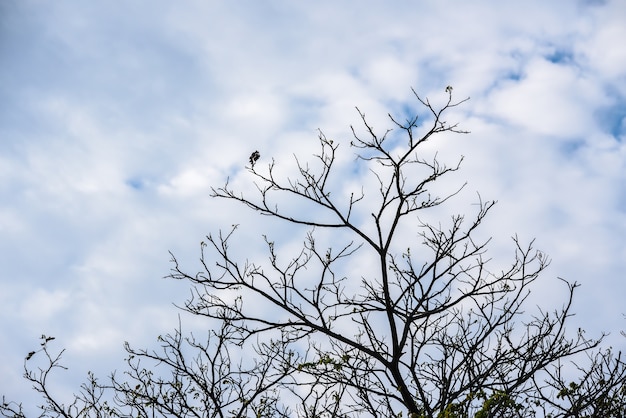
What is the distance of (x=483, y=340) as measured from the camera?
→ 672 cm

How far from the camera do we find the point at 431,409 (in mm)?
6117

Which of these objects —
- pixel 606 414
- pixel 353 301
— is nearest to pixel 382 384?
pixel 353 301

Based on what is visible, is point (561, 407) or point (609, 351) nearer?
point (561, 407)

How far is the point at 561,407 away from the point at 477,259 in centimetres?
219

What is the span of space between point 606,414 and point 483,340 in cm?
163

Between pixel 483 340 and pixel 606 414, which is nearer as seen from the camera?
pixel 606 414

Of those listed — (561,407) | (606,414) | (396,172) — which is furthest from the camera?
(396,172)

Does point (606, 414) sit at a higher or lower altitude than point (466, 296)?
lower

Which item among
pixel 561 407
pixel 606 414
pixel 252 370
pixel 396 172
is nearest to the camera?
pixel 606 414

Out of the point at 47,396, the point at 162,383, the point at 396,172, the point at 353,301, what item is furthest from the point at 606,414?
the point at 47,396

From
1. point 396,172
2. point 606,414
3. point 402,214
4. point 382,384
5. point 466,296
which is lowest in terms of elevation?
point 606,414

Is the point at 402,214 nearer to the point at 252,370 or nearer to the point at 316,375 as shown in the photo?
the point at 316,375

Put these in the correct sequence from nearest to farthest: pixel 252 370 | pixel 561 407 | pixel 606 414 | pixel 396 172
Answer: pixel 606 414, pixel 561 407, pixel 396 172, pixel 252 370

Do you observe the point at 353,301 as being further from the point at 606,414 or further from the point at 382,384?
the point at 606,414
